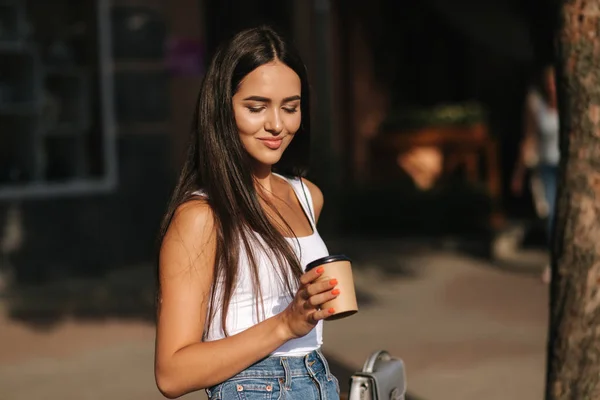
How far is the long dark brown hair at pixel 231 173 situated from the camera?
7.90 feet

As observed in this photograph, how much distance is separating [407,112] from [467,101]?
192cm

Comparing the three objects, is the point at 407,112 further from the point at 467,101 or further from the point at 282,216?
the point at 282,216

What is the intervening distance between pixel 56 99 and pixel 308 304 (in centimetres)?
809

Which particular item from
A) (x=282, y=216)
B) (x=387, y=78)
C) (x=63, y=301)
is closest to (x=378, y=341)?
(x=63, y=301)

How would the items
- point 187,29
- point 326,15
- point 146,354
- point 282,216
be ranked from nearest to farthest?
point 282,216
point 146,354
point 187,29
point 326,15

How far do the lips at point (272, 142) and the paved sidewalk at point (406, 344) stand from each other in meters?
3.30

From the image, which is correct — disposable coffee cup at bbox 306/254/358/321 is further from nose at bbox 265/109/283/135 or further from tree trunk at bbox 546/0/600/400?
tree trunk at bbox 546/0/600/400

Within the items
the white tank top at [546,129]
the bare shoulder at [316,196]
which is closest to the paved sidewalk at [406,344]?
the white tank top at [546,129]

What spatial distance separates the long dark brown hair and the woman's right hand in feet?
0.66

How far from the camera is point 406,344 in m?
6.98

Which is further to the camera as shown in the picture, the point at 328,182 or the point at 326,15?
the point at 326,15

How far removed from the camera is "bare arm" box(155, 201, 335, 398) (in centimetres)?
229

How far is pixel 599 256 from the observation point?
3.34 meters

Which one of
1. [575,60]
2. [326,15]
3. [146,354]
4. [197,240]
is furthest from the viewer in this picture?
[326,15]
